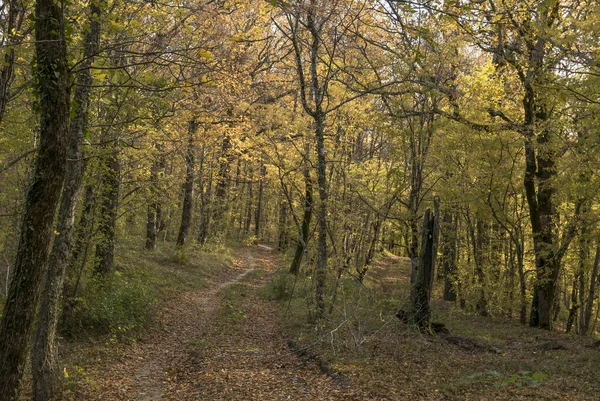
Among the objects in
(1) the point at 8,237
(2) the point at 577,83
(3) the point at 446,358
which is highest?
(2) the point at 577,83

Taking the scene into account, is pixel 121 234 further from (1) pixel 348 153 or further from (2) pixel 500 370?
(2) pixel 500 370

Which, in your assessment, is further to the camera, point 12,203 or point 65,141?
point 12,203

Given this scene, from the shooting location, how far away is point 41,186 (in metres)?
4.61

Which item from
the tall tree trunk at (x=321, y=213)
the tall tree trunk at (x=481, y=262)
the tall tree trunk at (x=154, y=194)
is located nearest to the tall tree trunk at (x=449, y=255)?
the tall tree trunk at (x=481, y=262)

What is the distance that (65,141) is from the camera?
472 centimetres

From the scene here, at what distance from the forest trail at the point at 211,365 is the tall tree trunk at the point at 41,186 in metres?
2.66

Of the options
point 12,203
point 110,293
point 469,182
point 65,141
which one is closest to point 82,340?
point 110,293

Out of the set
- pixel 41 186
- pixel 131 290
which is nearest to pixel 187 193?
pixel 131 290

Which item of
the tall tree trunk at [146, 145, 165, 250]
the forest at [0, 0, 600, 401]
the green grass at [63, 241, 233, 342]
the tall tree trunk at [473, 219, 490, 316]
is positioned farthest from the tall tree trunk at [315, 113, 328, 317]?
the tall tree trunk at [473, 219, 490, 316]

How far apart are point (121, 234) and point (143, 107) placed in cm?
546

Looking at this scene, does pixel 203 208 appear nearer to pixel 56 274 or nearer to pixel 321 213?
pixel 321 213

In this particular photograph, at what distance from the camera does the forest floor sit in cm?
667

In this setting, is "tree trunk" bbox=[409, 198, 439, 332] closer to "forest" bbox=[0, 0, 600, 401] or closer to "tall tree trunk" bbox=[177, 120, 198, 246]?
"forest" bbox=[0, 0, 600, 401]

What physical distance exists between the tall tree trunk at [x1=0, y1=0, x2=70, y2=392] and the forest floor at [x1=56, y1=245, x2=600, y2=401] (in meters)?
2.55
